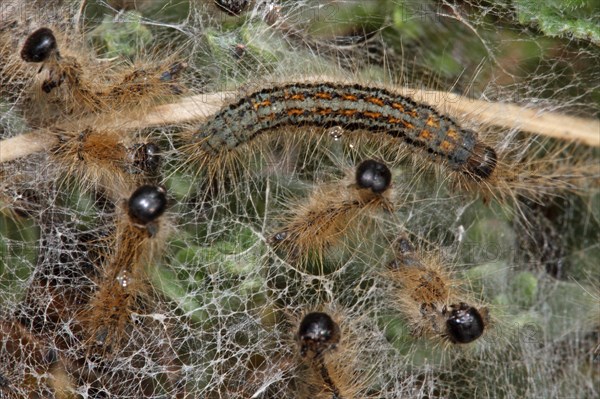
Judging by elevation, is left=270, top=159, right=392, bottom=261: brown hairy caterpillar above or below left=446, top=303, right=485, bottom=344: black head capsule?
above

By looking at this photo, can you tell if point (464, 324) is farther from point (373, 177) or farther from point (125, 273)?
point (125, 273)

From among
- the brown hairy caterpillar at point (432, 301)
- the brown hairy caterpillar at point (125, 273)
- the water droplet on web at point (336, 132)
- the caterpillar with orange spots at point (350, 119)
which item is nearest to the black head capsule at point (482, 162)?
the caterpillar with orange spots at point (350, 119)

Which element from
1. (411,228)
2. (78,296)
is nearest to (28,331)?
(78,296)

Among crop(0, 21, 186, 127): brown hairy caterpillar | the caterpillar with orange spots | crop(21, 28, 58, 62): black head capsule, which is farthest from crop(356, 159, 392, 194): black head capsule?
crop(21, 28, 58, 62): black head capsule

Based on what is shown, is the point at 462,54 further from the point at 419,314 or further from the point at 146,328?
the point at 146,328

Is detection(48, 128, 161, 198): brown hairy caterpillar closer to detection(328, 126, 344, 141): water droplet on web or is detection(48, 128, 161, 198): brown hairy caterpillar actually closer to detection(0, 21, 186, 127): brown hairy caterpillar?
detection(0, 21, 186, 127): brown hairy caterpillar

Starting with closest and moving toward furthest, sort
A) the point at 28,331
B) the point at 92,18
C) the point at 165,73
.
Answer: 1. the point at 28,331
2. the point at 165,73
3. the point at 92,18
